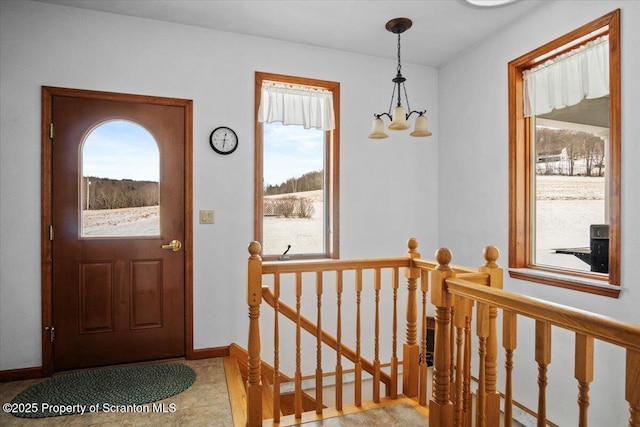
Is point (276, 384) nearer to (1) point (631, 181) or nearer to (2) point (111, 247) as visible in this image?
(2) point (111, 247)

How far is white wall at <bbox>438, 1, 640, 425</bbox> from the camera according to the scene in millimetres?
2244

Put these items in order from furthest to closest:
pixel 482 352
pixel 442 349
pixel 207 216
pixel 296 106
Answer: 1. pixel 296 106
2. pixel 207 216
3. pixel 442 349
4. pixel 482 352

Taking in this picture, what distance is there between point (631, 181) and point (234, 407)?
2.76m

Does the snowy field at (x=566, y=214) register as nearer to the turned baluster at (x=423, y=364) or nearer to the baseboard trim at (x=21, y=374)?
the turned baluster at (x=423, y=364)

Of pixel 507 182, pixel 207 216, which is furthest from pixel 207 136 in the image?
pixel 507 182

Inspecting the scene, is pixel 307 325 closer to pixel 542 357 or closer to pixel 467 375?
pixel 467 375

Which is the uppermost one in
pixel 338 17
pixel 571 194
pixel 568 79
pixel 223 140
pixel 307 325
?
pixel 338 17

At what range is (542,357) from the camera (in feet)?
4.31

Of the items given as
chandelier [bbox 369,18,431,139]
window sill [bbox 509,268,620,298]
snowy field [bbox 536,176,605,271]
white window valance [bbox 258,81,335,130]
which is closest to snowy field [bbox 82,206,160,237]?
white window valance [bbox 258,81,335,130]

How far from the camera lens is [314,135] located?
11.9 ft

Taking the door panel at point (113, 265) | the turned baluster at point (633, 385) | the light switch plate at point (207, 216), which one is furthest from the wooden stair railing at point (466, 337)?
the door panel at point (113, 265)

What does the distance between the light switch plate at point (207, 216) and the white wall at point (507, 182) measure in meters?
2.31

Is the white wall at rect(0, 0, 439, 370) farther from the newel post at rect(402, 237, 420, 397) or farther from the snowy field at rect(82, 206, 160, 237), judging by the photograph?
the newel post at rect(402, 237, 420, 397)

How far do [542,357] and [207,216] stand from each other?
2.53m
